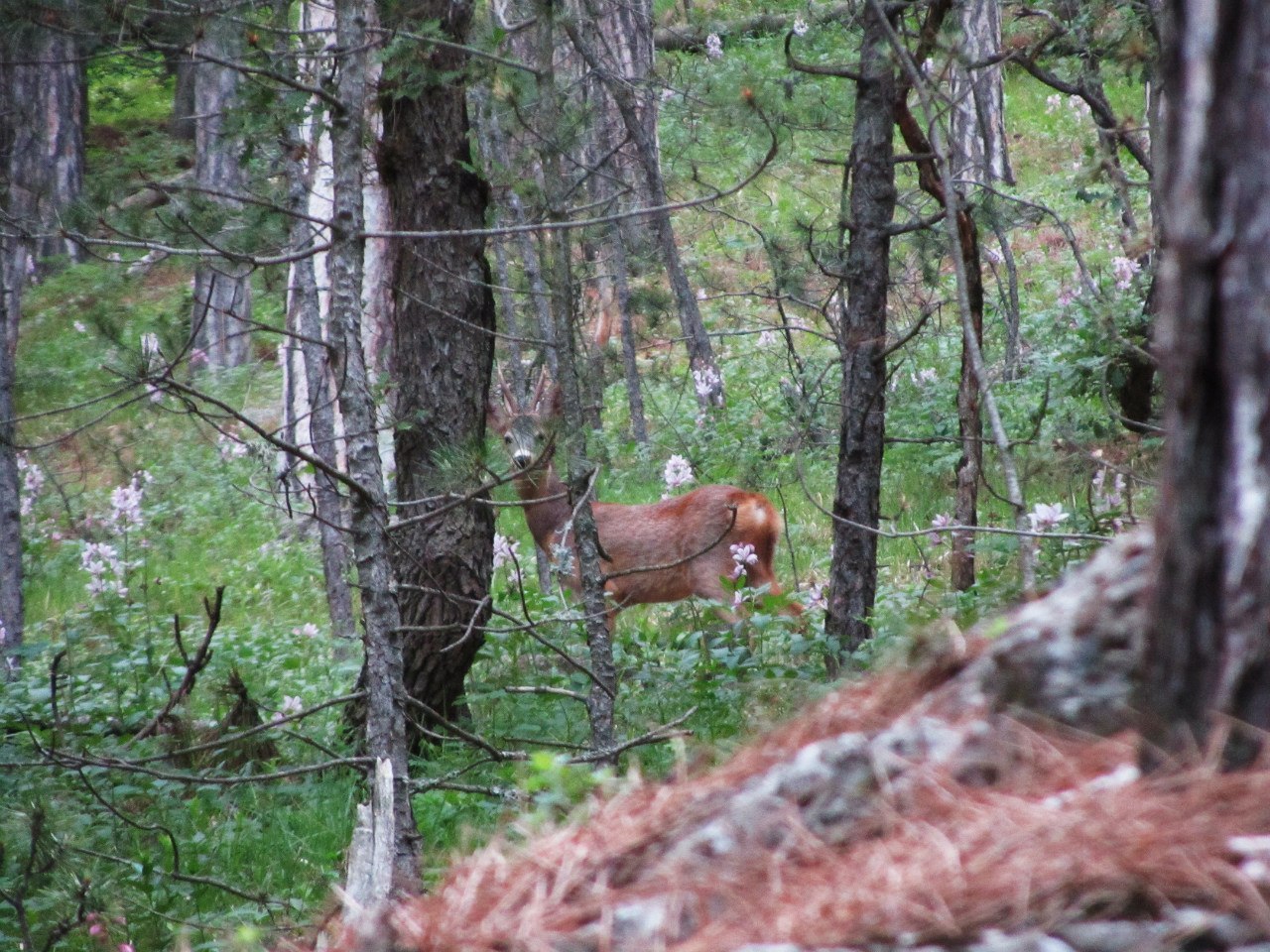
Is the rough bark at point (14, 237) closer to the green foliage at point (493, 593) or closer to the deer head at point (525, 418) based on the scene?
the green foliage at point (493, 593)

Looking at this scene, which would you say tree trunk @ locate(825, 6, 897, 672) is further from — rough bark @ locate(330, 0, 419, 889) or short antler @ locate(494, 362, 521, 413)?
short antler @ locate(494, 362, 521, 413)

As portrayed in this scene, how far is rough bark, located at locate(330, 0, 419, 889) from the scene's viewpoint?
4.03m

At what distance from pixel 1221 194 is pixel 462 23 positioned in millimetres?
5165

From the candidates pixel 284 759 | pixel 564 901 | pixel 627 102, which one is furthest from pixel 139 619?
pixel 564 901

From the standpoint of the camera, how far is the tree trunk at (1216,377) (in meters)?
1.67

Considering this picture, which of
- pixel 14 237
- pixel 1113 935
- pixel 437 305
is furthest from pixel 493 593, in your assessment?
pixel 1113 935

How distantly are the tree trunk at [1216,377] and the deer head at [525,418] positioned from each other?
233cm

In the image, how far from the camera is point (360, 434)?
13.1 ft

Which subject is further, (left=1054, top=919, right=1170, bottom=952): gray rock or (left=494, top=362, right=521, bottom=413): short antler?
(left=494, top=362, right=521, bottom=413): short antler

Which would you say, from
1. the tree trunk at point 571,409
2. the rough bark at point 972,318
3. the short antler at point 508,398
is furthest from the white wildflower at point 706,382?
the tree trunk at point 571,409

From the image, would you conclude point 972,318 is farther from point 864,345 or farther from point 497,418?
point 497,418

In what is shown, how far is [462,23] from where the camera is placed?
6.29 metres

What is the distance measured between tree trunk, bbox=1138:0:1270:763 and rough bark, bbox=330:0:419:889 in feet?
8.75

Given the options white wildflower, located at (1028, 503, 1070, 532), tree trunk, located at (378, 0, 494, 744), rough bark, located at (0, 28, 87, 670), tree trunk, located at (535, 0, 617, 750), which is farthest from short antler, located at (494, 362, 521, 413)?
white wildflower, located at (1028, 503, 1070, 532)
